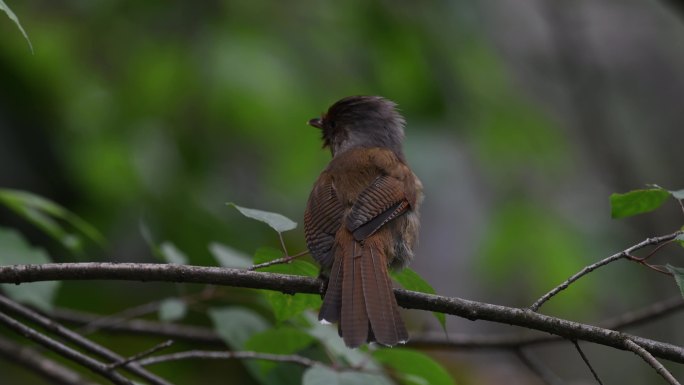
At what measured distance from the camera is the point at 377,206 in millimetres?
3777

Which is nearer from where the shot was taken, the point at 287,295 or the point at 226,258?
the point at 287,295

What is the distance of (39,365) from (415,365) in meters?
1.75

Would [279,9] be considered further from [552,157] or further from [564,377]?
[564,377]

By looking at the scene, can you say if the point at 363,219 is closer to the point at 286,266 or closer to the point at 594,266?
the point at 286,266

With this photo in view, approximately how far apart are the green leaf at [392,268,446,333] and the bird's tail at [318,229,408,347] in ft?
0.29

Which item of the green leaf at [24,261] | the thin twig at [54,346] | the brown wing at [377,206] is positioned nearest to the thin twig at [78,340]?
the green leaf at [24,261]

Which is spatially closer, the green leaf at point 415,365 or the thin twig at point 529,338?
the green leaf at point 415,365

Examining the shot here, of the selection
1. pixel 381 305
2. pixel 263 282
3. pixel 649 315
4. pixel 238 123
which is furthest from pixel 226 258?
pixel 238 123

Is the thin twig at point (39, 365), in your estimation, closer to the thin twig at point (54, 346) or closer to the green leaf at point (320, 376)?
the thin twig at point (54, 346)

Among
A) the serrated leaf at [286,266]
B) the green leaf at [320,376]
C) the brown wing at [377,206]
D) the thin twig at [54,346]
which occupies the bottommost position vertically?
the green leaf at [320,376]

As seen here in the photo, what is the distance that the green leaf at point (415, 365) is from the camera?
3.36 metres

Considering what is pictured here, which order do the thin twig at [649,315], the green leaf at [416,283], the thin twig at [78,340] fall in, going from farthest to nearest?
1. the thin twig at [649,315]
2. the thin twig at [78,340]
3. the green leaf at [416,283]

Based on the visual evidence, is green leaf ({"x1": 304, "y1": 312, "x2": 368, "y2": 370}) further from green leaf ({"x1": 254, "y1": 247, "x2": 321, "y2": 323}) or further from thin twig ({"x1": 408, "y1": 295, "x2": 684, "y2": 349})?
thin twig ({"x1": 408, "y1": 295, "x2": 684, "y2": 349})

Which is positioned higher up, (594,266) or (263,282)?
(263,282)
